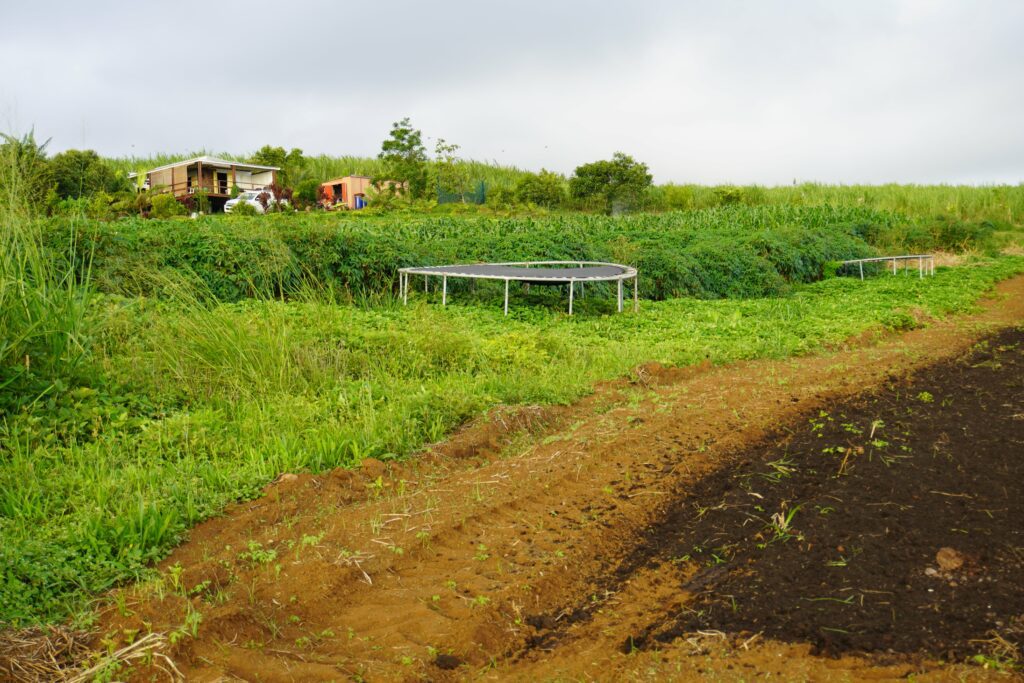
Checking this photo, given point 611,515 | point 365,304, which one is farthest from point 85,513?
point 365,304

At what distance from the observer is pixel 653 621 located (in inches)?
127

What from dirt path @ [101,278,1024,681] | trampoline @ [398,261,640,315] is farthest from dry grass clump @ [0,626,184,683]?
trampoline @ [398,261,640,315]

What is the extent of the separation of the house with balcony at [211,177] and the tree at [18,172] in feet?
93.0

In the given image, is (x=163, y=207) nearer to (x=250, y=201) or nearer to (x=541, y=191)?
(x=250, y=201)

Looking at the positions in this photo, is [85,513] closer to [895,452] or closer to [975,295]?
[895,452]

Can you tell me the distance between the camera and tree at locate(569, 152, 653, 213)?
32.6 metres

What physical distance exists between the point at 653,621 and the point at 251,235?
885 centimetres

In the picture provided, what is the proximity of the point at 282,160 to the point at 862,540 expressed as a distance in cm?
3732

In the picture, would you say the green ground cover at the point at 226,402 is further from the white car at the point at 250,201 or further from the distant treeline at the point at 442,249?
the white car at the point at 250,201

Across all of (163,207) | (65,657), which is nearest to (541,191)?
(163,207)

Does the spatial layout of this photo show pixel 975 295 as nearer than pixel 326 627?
No

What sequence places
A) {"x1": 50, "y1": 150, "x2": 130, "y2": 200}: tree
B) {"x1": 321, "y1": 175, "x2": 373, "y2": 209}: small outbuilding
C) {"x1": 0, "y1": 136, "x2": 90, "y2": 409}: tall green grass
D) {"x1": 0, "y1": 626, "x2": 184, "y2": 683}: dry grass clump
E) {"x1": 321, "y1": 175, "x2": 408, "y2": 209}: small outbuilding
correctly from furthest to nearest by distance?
{"x1": 321, "y1": 175, "x2": 373, "y2": 209}: small outbuilding → {"x1": 321, "y1": 175, "x2": 408, "y2": 209}: small outbuilding → {"x1": 50, "y1": 150, "x2": 130, "y2": 200}: tree → {"x1": 0, "y1": 136, "x2": 90, "y2": 409}: tall green grass → {"x1": 0, "y1": 626, "x2": 184, "y2": 683}: dry grass clump

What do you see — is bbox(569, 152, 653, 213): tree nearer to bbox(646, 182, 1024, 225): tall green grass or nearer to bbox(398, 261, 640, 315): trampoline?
bbox(646, 182, 1024, 225): tall green grass

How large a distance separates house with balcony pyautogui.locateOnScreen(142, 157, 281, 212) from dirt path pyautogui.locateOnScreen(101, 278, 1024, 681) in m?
31.0
